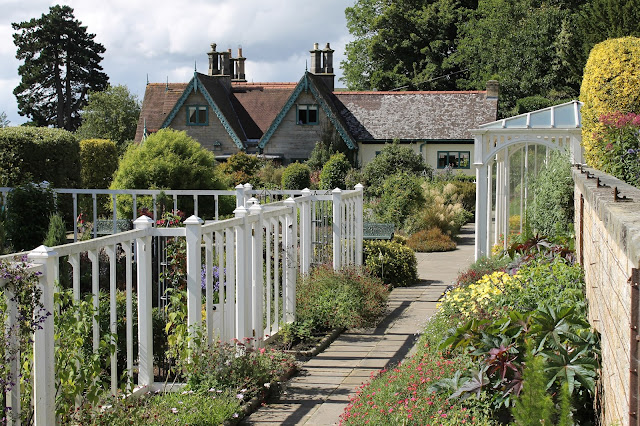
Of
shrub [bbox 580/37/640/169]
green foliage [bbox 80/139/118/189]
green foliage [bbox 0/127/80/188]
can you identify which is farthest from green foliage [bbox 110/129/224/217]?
green foliage [bbox 80/139/118/189]

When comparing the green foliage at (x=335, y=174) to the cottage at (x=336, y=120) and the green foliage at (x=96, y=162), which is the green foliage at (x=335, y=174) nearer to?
the cottage at (x=336, y=120)

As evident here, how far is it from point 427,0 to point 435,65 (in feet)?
18.0

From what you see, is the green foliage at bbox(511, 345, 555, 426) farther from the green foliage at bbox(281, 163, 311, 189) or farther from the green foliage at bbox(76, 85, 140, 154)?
the green foliage at bbox(76, 85, 140, 154)

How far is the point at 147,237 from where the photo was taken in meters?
5.49

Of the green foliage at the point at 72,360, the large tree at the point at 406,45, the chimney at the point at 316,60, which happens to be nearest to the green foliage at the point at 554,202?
the green foliage at the point at 72,360

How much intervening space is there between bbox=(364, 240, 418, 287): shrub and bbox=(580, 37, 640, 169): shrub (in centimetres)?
324

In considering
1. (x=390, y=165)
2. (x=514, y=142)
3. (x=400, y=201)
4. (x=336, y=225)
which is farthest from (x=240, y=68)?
(x=336, y=225)

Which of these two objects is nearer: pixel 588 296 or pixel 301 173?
pixel 588 296

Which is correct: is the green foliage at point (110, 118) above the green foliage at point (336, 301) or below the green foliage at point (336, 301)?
above

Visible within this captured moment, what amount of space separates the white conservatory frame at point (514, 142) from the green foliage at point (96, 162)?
19097mm

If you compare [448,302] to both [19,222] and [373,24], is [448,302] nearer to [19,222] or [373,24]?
[19,222]

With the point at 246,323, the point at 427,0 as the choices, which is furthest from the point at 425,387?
the point at 427,0

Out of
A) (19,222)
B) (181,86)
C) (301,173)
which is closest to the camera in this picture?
(19,222)

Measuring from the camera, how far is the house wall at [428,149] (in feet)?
118
